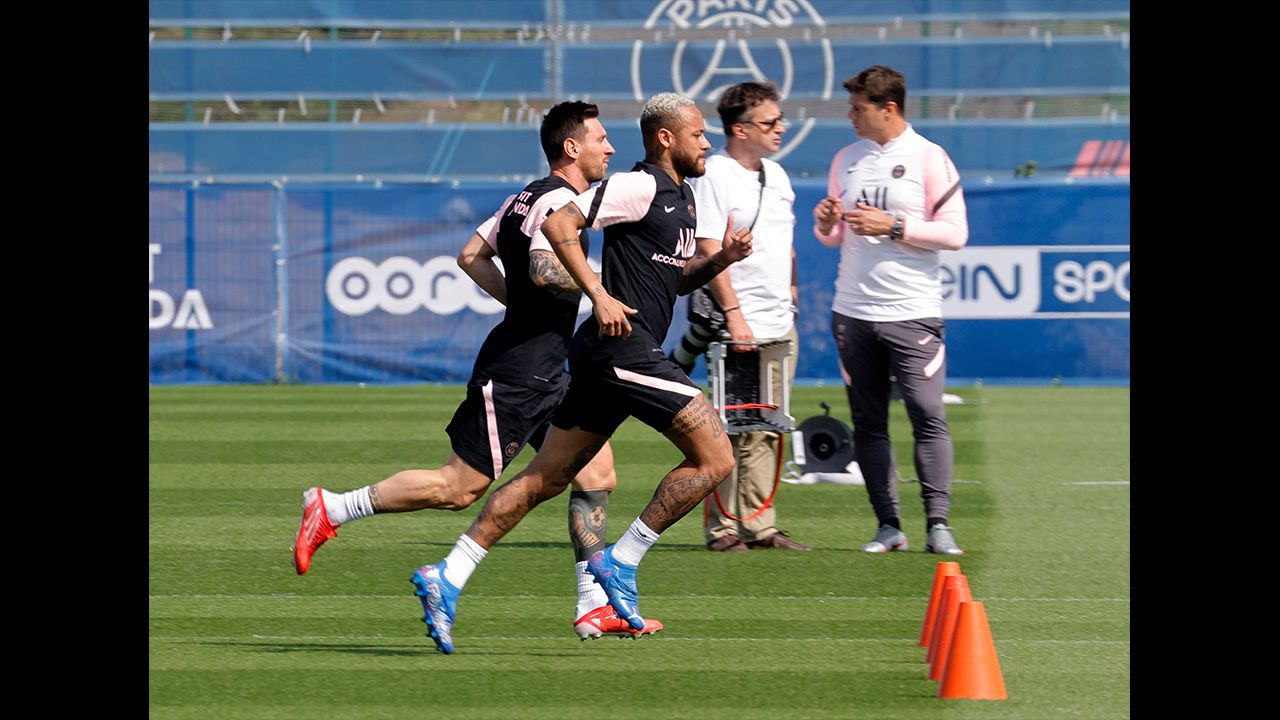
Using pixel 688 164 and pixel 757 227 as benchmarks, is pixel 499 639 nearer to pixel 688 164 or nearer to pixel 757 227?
pixel 688 164

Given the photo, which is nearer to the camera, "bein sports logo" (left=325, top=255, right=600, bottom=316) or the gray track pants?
the gray track pants

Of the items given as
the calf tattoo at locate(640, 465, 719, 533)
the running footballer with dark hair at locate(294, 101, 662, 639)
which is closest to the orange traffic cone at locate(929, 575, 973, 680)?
the calf tattoo at locate(640, 465, 719, 533)

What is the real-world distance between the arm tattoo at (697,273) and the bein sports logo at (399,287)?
12.5 m

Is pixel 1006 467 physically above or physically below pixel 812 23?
below

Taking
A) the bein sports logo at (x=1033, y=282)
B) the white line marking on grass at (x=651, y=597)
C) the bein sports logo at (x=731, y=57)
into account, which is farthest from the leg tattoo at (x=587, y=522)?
the bein sports logo at (x=731, y=57)

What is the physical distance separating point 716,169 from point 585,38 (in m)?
17.8

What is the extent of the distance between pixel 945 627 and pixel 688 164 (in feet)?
6.48

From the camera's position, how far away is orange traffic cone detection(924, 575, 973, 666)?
6254mm

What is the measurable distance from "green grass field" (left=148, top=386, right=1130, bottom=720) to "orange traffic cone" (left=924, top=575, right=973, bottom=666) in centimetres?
12

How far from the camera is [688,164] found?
7102 millimetres

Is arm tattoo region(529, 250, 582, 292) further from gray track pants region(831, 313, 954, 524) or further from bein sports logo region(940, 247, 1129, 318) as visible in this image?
bein sports logo region(940, 247, 1129, 318)
